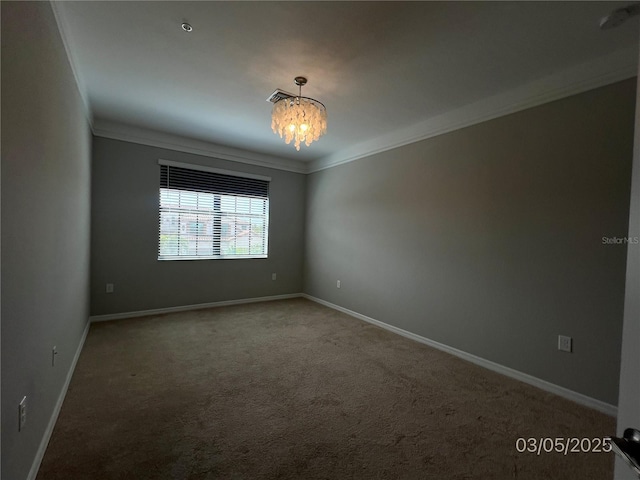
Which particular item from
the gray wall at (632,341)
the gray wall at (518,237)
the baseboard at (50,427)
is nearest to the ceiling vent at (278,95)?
the gray wall at (518,237)

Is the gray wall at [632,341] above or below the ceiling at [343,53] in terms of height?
below

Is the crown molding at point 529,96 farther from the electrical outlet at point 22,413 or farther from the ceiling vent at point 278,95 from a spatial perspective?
the electrical outlet at point 22,413

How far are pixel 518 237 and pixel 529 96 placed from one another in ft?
4.03

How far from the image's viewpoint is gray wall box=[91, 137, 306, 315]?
3637 mm

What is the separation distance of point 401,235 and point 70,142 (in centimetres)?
336

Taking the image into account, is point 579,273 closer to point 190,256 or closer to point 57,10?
point 57,10

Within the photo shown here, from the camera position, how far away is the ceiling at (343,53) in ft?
5.62

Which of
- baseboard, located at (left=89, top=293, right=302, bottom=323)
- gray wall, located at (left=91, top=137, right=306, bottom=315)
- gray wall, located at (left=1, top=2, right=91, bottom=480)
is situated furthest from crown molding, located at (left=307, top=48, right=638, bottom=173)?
gray wall, located at (left=1, top=2, right=91, bottom=480)

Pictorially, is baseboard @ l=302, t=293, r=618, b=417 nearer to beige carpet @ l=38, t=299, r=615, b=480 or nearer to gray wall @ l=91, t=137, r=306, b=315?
beige carpet @ l=38, t=299, r=615, b=480

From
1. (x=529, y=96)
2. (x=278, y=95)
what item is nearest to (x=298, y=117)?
(x=278, y=95)

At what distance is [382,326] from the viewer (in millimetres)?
3771

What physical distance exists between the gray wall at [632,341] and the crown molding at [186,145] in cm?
457

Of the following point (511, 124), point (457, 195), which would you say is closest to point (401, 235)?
point (457, 195)

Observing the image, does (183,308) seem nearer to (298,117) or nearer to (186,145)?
(186,145)
